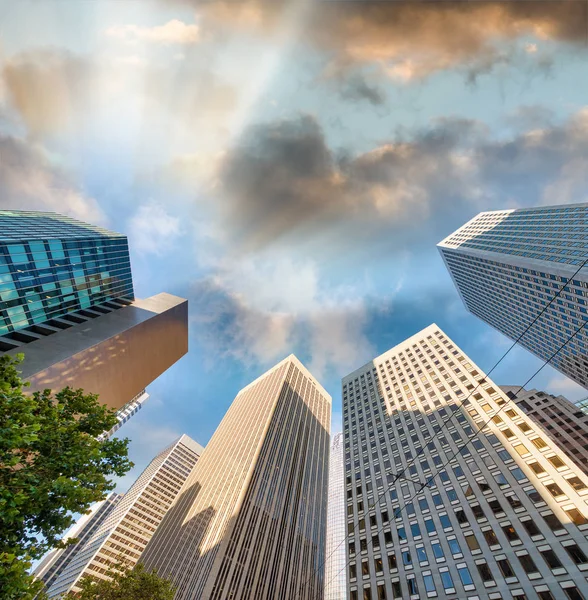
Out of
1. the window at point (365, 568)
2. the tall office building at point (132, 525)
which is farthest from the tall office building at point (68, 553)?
the window at point (365, 568)

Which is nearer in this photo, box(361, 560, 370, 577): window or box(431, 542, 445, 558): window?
box(431, 542, 445, 558): window

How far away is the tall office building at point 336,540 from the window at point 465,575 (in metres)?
38.0

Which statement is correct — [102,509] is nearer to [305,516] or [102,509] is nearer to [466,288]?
[305,516]

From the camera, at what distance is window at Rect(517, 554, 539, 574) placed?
29.0 metres

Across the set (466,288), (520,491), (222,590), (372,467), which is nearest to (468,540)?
(520,491)

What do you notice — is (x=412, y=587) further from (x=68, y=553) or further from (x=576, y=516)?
(x=68, y=553)

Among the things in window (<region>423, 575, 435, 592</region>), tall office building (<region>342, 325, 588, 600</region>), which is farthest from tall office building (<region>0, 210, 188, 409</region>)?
window (<region>423, 575, 435, 592</region>)

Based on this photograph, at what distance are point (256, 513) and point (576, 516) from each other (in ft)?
201

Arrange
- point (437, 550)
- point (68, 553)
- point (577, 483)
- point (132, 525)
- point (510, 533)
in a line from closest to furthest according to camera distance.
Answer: point (510, 533), point (577, 483), point (437, 550), point (132, 525), point (68, 553)

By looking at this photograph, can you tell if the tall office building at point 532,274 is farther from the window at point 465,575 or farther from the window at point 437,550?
the window at point 465,575

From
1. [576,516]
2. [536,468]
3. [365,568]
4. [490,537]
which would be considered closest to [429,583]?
[490,537]

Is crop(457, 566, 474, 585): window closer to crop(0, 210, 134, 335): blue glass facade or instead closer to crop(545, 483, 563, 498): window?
crop(545, 483, 563, 498): window

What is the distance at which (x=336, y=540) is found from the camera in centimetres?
10988

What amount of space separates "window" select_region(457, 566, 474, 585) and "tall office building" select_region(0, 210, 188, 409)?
2125 inches
